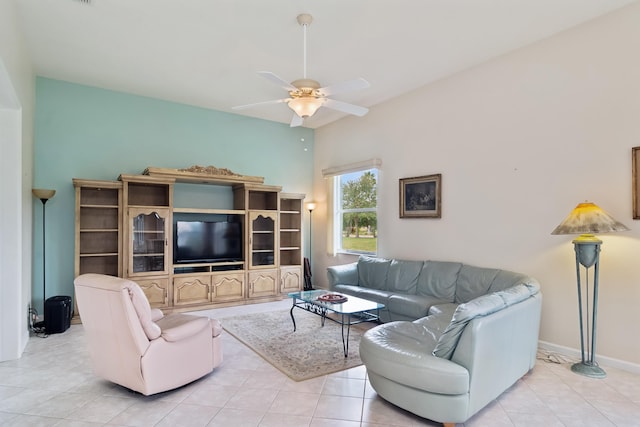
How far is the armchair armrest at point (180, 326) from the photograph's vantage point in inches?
109

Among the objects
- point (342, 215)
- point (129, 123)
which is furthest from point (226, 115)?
point (342, 215)

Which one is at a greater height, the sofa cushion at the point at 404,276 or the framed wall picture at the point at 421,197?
the framed wall picture at the point at 421,197

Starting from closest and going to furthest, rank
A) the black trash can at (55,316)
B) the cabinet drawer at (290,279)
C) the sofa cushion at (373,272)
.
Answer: the black trash can at (55,316)
the sofa cushion at (373,272)
the cabinet drawer at (290,279)

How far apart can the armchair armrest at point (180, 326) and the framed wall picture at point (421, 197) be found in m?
3.23

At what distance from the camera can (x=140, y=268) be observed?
200 inches

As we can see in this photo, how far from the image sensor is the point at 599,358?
3.36m

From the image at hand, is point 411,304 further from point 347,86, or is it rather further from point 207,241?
point 207,241

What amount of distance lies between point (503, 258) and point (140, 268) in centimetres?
476

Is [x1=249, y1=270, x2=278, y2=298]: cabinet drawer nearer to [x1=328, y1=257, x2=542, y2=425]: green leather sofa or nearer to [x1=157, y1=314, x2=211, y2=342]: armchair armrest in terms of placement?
[x1=157, y1=314, x2=211, y2=342]: armchair armrest

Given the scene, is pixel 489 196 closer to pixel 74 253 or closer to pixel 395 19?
pixel 395 19

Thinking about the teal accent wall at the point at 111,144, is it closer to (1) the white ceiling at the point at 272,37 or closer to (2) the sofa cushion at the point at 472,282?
(1) the white ceiling at the point at 272,37

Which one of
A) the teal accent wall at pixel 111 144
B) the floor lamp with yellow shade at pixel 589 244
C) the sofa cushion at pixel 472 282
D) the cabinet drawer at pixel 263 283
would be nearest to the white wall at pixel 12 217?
the teal accent wall at pixel 111 144

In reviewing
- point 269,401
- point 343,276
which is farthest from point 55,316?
point 343,276

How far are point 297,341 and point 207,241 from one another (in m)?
2.53
